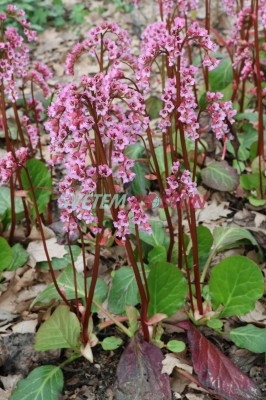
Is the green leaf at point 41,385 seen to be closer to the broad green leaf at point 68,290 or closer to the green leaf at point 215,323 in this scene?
the broad green leaf at point 68,290

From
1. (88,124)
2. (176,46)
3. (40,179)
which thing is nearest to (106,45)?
(176,46)

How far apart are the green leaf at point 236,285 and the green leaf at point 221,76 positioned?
1754mm

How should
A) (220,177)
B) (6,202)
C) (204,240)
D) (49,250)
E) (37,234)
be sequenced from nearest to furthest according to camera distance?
(204,240) < (49,250) < (37,234) < (6,202) < (220,177)

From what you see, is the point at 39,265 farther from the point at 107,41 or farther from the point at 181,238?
the point at 107,41

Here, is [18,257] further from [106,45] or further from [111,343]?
[106,45]

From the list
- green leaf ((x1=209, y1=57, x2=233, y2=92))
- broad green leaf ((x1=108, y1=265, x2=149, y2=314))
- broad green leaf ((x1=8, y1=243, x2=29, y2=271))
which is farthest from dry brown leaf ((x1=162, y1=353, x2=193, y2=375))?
green leaf ((x1=209, y1=57, x2=233, y2=92))

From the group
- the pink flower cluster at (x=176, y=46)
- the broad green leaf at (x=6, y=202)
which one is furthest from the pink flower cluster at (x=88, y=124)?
the broad green leaf at (x=6, y=202)

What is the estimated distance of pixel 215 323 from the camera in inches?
92.5

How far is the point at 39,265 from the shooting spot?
283 centimetres

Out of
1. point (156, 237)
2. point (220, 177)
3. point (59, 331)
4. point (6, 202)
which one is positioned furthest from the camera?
point (220, 177)

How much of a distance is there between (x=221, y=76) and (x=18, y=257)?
193 centimetres

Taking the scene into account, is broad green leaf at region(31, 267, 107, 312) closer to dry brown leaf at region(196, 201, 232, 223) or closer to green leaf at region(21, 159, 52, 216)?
green leaf at region(21, 159, 52, 216)

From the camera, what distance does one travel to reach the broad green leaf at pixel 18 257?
2.76 meters

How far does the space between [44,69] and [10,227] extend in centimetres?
93
